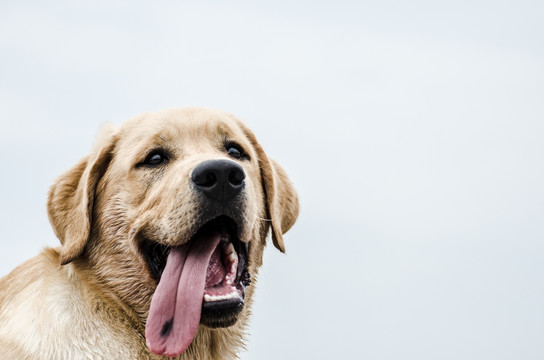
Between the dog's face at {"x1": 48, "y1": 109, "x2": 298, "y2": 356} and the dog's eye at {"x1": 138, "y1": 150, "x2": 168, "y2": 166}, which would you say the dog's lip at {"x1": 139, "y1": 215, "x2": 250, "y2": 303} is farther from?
the dog's eye at {"x1": 138, "y1": 150, "x2": 168, "y2": 166}

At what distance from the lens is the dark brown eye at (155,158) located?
18.1 feet

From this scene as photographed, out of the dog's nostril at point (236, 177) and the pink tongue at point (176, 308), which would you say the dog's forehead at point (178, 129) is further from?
the pink tongue at point (176, 308)

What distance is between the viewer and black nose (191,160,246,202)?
4957mm

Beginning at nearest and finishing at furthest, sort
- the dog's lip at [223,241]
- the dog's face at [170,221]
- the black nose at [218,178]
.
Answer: the black nose at [218,178] → the dog's face at [170,221] → the dog's lip at [223,241]

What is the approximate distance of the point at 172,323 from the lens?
512cm

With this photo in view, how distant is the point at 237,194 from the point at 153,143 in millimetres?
854

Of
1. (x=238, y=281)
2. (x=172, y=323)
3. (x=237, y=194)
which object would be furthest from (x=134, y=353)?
(x=237, y=194)

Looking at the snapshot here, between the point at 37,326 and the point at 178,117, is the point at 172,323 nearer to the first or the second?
the point at 37,326

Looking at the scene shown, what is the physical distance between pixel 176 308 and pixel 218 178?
0.93m

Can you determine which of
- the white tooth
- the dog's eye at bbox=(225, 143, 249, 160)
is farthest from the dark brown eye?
the white tooth

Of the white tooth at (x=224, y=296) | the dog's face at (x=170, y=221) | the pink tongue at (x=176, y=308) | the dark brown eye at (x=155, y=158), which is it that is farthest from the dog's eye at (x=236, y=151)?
the white tooth at (x=224, y=296)

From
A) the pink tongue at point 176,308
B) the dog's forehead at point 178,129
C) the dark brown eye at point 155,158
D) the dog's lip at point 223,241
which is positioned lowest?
the pink tongue at point 176,308

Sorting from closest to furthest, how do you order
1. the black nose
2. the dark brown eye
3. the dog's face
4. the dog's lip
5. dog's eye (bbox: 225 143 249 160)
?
the black nose
the dog's face
the dog's lip
the dark brown eye
dog's eye (bbox: 225 143 249 160)

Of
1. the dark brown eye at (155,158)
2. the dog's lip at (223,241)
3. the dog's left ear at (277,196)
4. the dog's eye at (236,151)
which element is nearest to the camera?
the dog's lip at (223,241)
